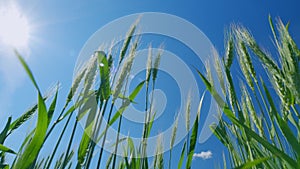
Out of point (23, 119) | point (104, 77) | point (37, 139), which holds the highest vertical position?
point (104, 77)

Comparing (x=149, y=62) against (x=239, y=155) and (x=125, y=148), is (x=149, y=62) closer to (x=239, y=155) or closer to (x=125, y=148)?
(x=125, y=148)

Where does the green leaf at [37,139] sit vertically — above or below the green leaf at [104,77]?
below

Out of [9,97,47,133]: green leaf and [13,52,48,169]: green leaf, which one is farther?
[9,97,47,133]: green leaf

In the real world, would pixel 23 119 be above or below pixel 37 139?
above

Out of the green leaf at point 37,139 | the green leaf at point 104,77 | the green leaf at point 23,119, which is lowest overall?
the green leaf at point 37,139

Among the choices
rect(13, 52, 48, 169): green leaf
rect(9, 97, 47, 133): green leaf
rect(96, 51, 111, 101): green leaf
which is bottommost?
rect(13, 52, 48, 169): green leaf

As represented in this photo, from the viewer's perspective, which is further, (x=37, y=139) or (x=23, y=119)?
(x=23, y=119)

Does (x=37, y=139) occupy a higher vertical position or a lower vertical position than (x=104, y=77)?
lower

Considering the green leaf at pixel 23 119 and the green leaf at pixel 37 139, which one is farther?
the green leaf at pixel 23 119

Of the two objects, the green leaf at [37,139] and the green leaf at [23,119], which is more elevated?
the green leaf at [23,119]

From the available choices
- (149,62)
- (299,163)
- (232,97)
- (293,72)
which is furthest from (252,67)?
(299,163)

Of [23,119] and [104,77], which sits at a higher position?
[104,77]

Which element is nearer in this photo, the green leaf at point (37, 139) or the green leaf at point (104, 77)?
the green leaf at point (37, 139)

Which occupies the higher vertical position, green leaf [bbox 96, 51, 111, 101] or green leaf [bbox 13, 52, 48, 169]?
green leaf [bbox 96, 51, 111, 101]
